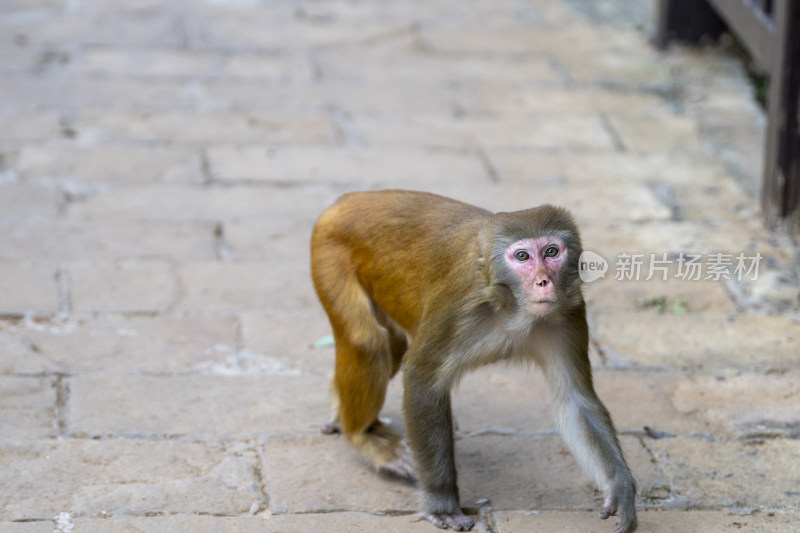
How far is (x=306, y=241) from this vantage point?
6.18 metres

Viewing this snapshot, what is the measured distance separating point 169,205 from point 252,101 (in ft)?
5.98

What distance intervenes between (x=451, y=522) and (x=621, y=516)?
1.93ft

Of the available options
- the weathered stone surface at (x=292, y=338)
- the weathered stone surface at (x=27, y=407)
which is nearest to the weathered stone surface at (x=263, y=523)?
the weathered stone surface at (x=27, y=407)

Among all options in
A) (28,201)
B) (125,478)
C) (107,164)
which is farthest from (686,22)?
(125,478)

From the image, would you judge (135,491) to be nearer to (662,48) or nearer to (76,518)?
(76,518)

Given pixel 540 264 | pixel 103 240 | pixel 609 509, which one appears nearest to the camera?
pixel 540 264

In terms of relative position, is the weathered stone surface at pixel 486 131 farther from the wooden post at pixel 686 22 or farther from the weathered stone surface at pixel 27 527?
the weathered stone surface at pixel 27 527

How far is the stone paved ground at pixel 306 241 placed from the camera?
4.11m

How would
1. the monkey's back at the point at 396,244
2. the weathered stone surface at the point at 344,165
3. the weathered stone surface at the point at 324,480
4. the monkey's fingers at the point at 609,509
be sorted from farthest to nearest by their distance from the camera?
the weathered stone surface at the point at 344,165 → the weathered stone surface at the point at 324,480 → the monkey's back at the point at 396,244 → the monkey's fingers at the point at 609,509

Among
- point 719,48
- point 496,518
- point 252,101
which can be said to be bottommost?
point 719,48

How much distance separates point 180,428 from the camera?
4.42m

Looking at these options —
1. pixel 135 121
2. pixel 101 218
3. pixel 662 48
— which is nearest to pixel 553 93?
pixel 662 48

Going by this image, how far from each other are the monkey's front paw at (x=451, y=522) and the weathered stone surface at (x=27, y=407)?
1561mm

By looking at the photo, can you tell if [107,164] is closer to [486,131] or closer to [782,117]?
[486,131]
